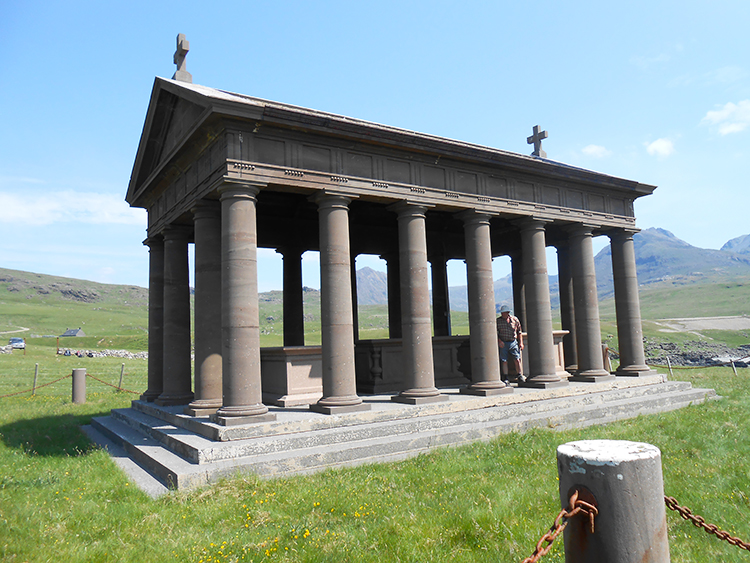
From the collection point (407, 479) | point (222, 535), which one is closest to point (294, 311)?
point (407, 479)

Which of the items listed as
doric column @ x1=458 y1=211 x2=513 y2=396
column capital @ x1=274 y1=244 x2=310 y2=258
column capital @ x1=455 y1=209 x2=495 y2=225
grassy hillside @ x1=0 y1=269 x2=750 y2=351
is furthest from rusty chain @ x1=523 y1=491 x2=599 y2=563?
grassy hillside @ x1=0 y1=269 x2=750 y2=351

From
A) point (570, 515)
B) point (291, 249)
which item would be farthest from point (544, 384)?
point (570, 515)

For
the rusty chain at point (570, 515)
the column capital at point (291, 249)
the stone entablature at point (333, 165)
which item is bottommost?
the rusty chain at point (570, 515)

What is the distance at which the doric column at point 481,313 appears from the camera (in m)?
13.7

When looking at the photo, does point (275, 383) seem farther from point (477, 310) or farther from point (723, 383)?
point (723, 383)

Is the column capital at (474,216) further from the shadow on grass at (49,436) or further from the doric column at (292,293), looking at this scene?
the shadow on grass at (49,436)

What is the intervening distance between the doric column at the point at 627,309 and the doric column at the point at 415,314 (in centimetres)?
811

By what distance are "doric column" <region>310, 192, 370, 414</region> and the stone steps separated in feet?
1.63

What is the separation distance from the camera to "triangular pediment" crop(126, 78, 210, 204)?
11.5 m

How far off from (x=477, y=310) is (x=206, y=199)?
23.8ft

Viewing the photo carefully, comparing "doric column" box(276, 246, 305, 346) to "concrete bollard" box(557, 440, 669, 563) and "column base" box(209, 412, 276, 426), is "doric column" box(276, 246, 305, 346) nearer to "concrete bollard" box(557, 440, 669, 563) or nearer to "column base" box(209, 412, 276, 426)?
"column base" box(209, 412, 276, 426)

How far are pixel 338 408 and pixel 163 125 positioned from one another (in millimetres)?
8542

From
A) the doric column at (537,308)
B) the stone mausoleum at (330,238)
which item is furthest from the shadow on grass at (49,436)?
the doric column at (537,308)

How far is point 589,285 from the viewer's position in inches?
650
